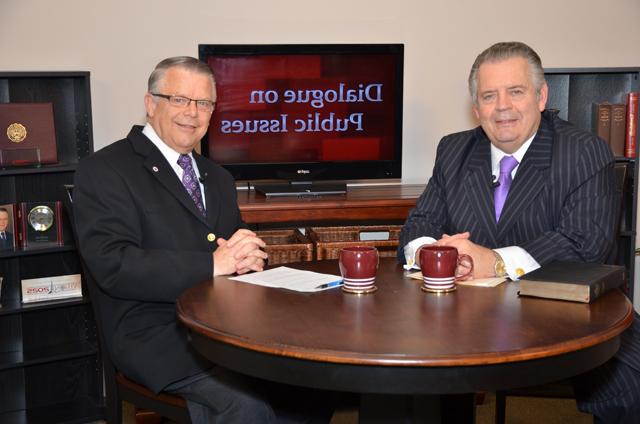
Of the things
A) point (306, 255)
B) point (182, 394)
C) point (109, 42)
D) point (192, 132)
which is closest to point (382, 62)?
point (306, 255)

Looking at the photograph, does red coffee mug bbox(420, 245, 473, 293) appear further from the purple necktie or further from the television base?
the television base

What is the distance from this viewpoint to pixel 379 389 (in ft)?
5.29

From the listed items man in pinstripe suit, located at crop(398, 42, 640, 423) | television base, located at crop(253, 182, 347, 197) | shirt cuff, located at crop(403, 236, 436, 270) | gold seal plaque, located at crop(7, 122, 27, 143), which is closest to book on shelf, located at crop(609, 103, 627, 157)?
television base, located at crop(253, 182, 347, 197)

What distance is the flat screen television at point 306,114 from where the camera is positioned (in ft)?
12.8

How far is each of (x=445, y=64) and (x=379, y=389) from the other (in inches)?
118

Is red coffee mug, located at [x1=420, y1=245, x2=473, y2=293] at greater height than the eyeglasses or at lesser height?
lesser

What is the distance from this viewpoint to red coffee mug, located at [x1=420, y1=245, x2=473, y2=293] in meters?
2.08

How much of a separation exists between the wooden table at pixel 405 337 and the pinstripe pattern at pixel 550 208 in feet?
1.08

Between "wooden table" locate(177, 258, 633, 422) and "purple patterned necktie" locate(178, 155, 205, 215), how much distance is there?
21.9 inches

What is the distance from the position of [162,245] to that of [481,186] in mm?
1008

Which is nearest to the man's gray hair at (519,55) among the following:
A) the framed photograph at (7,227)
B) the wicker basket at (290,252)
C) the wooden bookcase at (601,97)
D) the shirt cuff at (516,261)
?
the shirt cuff at (516,261)

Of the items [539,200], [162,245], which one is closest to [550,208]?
[539,200]

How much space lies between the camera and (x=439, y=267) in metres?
2.09

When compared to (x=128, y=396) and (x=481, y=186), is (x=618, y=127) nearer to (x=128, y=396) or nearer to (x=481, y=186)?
(x=481, y=186)
